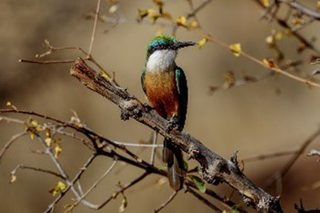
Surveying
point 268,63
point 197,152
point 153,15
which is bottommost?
point 197,152

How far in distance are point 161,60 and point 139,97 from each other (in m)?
4.38

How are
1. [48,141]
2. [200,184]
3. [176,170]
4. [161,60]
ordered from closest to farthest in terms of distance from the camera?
[200,184] → [176,170] → [48,141] → [161,60]

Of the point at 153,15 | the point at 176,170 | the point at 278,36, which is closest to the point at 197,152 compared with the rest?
the point at 176,170

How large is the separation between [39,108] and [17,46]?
2.20ft

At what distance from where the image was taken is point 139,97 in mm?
7094

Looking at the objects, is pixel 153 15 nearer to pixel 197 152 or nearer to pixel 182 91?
pixel 182 91

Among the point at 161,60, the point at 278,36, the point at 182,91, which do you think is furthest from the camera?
the point at 278,36

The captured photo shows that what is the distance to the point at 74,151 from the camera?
21.9 ft

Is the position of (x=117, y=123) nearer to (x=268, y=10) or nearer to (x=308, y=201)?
(x=308, y=201)

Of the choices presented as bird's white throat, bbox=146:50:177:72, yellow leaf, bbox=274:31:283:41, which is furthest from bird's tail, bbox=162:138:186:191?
yellow leaf, bbox=274:31:283:41

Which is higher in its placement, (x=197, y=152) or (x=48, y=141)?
(x=48, y=141)

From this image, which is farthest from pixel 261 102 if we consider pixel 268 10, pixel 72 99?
pixel 268 10

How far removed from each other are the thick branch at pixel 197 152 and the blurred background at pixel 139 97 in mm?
4080

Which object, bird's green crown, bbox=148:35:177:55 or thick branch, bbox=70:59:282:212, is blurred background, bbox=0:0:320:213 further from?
thick branch, bbox=70:59:282:212
